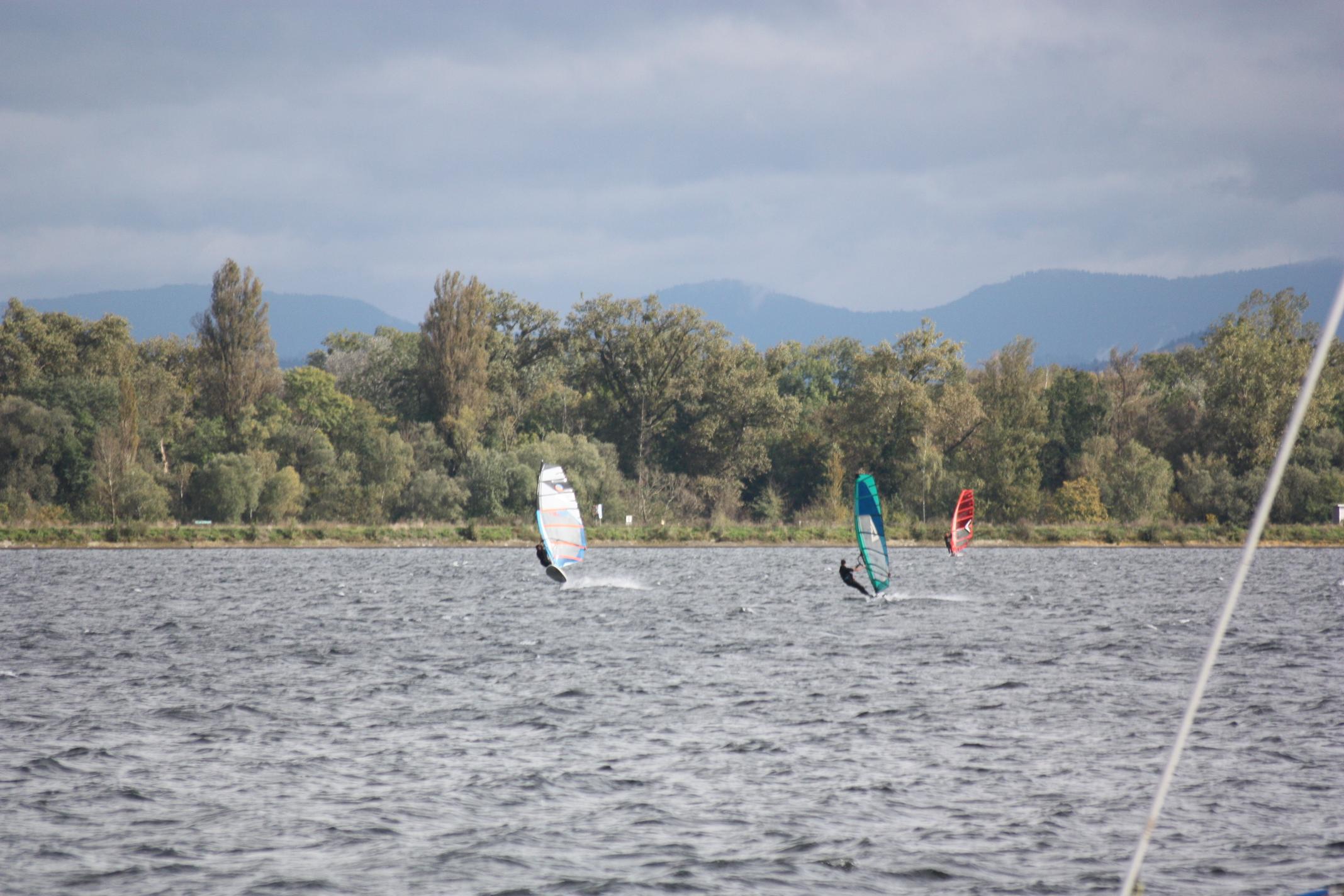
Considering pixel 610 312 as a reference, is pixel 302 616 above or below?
below

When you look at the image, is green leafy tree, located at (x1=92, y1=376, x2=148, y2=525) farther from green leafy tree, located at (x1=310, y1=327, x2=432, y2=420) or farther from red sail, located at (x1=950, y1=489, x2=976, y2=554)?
red sail, located at (x1=950, y1=489, x2=976, y2=554)

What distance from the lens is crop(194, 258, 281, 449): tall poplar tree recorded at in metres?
66.1

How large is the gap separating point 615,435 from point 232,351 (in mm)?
21795

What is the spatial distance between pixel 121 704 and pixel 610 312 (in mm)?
60793

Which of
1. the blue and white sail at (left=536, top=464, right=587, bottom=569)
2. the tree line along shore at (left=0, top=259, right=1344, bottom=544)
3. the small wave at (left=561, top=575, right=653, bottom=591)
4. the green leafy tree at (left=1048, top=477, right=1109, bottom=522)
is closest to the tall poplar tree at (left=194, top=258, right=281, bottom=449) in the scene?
the tree line along shore at (left=0, top=259, right=1344, bottom=544)

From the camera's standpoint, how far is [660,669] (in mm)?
18891

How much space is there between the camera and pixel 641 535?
66.7 metres

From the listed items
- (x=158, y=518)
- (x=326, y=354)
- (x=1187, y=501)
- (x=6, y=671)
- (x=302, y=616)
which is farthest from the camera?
(x=326, y=354)

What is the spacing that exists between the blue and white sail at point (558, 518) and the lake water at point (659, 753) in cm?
633

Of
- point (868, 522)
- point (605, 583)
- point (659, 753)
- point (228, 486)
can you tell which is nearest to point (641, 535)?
A: point (228, 486)

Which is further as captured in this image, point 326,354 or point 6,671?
point 326,354

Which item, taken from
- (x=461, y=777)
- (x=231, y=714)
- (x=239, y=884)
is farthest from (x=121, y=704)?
(x=239, y=884)

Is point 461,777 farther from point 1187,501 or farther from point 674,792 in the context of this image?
point 1187,501

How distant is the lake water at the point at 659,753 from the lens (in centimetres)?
906
